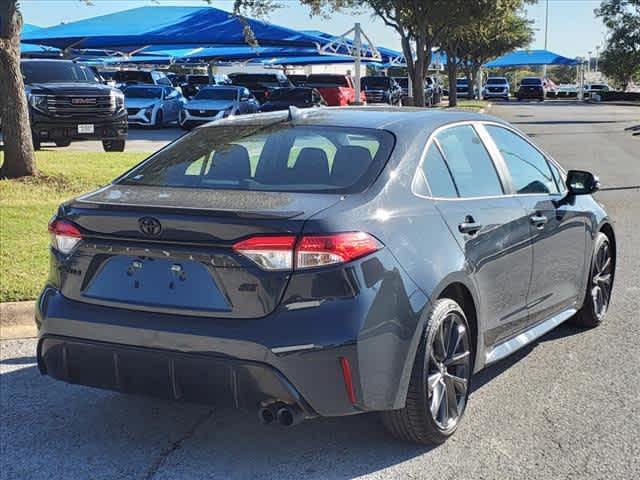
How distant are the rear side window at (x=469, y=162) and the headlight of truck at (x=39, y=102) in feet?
46.7

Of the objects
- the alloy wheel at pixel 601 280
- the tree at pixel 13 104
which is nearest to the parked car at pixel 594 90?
the tree at pixel 13 104

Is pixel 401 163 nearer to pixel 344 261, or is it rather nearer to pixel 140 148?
pixel 344 261

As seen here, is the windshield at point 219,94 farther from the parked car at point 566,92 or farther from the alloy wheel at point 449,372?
the parked car at point 566,92

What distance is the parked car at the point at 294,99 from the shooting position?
29.0 m

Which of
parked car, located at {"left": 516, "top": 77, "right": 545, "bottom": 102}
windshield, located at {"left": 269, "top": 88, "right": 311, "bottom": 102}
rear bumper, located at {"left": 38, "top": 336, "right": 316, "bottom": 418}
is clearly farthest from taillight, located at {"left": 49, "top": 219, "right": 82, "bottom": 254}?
parked car, located at {"left": 516, "top": 77, "right": 545, "bottom": 102}

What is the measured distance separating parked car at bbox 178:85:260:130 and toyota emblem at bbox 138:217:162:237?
23828 mm

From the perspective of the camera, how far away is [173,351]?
12.6 ft

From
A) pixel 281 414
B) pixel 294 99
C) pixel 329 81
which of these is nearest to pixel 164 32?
pixel 294 99

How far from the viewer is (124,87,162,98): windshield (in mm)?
28906

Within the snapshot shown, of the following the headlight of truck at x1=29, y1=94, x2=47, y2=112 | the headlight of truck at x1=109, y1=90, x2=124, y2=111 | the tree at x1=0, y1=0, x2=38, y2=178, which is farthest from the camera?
the headlight of truck at x1=109, y1=90, x2=124, y2=111

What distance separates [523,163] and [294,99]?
24.4 m

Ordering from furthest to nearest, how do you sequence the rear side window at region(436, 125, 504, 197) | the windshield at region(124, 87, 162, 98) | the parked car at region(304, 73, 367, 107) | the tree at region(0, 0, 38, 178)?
1. the parked car at region(304, 73, 367, 107)
2. the windshield at region(124, 87, 162, 98)
3. the tree at region(0, 0, 38, 178)
4. the rear side window at region(436, 125, 504, 197)

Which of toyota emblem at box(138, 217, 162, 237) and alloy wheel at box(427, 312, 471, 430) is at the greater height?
toyota emblem at box(138, 217, 162, 237)

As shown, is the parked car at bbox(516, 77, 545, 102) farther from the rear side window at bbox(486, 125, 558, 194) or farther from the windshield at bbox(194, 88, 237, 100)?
the rear side window at bbox(486, 125, 558, 194)
